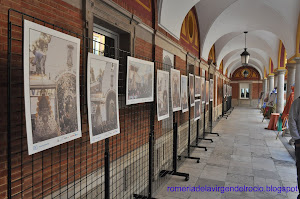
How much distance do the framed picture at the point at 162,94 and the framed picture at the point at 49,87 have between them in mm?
2087

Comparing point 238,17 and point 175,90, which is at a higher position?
point 238,17

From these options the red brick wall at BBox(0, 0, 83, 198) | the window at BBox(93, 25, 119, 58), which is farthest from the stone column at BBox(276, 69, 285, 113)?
the red brick wall at BBox(0, 0, 83, 198)

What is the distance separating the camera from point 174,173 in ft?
15.5

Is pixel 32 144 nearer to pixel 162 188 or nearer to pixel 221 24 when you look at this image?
pixel 162 188

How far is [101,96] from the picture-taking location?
87.4 inches

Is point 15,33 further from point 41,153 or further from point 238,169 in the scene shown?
point 238,169

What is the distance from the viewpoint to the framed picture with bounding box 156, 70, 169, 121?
3.85 m

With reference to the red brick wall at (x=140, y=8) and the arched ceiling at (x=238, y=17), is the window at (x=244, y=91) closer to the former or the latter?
the arched ceiling at (x=238, y=17)

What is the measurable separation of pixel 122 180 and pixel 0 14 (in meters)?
2.75

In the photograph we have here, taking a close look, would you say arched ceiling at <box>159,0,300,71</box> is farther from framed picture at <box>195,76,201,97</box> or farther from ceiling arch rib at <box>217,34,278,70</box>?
ceiling arch rib at <box>217,34,278,70</box>

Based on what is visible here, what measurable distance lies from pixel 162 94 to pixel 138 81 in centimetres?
92

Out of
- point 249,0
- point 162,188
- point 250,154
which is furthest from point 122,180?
point 249,0

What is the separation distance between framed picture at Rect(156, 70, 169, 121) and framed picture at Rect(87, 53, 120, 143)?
1471mm

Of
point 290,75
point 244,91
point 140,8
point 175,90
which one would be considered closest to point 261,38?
point 290,75
